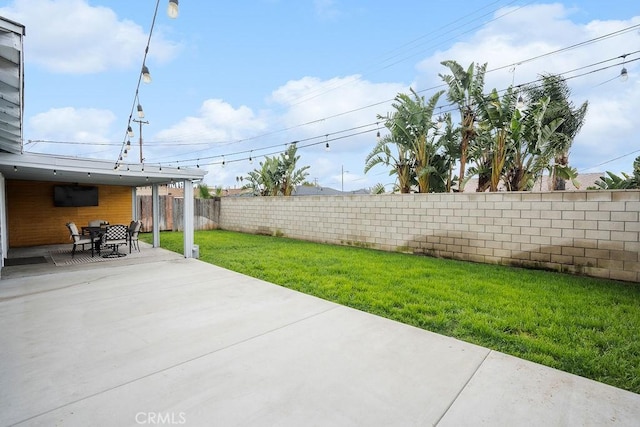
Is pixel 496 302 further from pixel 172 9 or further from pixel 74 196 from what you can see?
pixel 74 196

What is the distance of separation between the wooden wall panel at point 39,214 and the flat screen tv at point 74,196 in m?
0.29

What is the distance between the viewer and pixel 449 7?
8.59m

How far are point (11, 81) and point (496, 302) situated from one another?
6495 mm

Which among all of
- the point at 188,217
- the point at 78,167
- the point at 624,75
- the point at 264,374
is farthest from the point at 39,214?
the point at 624,75

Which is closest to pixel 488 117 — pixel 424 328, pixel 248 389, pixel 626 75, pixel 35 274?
pixel 626 75

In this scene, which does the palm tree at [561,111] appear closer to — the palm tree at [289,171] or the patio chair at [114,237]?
the palm tree at [289,171]

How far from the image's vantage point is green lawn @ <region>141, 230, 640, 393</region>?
2.90m

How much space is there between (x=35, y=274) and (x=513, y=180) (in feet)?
37.1

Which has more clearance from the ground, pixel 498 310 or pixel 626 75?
pixel 626 75

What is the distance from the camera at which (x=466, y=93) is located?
843 cm

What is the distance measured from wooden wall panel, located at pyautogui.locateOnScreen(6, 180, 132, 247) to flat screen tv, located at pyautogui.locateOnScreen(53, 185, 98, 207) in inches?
11.3

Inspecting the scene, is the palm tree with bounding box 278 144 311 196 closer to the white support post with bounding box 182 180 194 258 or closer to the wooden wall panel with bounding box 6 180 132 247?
the white support post with bounding box 182 180 194 258

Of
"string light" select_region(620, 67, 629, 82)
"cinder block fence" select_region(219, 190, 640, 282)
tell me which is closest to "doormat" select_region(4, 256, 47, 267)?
"cinder block fence" select_region(219, 190, 640, 282)

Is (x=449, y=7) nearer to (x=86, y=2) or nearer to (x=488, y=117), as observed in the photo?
(x=488, y=117)
